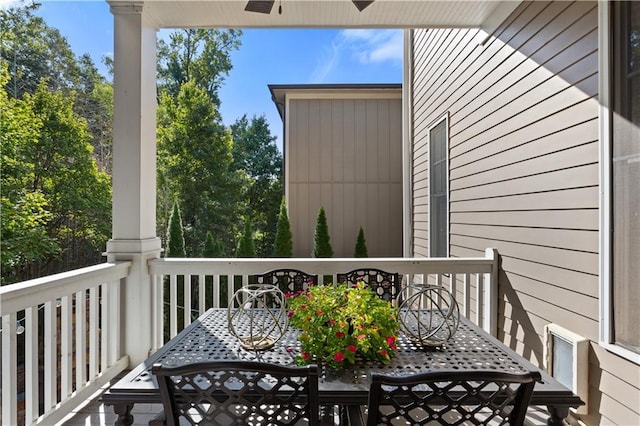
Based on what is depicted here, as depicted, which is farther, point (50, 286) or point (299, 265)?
point (299, 265)

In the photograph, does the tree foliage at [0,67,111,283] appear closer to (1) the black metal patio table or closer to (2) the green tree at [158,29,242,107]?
(2) the green tree at [158,29,242,107]

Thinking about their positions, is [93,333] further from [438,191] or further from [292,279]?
[438,191]

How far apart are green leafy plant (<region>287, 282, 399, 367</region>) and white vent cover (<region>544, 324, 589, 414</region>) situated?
1193 mm

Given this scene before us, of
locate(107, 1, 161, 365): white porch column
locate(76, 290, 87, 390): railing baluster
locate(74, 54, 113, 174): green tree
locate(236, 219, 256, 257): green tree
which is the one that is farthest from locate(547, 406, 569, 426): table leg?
locate(74, 54, 113, 174): green tree

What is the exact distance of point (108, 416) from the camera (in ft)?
7.44

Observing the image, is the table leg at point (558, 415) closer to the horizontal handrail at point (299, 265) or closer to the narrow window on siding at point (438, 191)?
the horizontal handrail at point (299, 265)

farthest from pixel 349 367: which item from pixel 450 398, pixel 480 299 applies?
pixel 480 299

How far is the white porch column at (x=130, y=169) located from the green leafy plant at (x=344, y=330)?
1.90 metres

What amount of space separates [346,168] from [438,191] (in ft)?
10.7

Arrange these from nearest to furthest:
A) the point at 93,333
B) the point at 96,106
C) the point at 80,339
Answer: the point at 80,339, the point at 93,333, the point at 96,106

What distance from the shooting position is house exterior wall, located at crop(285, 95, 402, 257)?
780 cm

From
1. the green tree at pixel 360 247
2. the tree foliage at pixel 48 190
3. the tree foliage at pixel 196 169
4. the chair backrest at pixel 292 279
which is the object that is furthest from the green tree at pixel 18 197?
the chair backrest at pixel 292 279

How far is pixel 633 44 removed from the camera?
68.0 inches

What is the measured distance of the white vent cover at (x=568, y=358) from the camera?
199cm
